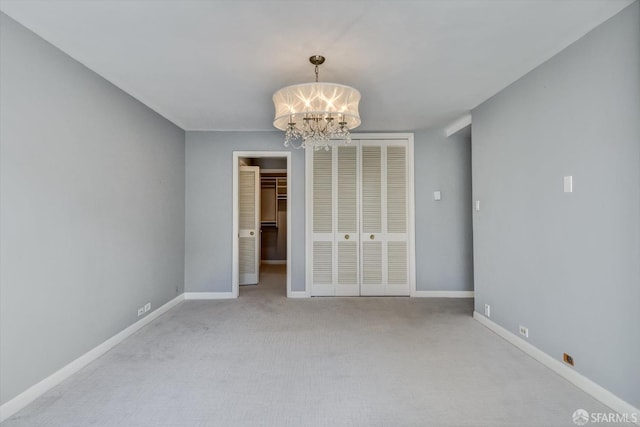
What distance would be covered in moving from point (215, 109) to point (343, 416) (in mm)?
3528

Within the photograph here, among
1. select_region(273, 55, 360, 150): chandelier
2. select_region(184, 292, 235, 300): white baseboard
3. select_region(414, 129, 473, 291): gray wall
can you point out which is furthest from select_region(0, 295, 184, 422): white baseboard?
select_region(414, 129, 473, 291): gray wall

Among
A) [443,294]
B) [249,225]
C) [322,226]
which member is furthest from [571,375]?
[249,225]

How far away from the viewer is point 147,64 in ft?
9.19

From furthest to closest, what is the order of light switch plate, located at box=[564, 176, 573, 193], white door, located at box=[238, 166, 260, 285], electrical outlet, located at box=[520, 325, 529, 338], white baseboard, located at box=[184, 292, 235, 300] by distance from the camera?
white door, located at box=[238, 166, 260, 285]
white baseboard, located at box=[184, 292, 235, 300]
electrical outlet, located at box=[520, 325, 529, 338]
light switch plate, located at box=[564, 176, 573, 193]

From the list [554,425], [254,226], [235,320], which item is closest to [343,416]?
[554,425]

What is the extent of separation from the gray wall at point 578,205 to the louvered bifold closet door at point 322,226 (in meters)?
2.32

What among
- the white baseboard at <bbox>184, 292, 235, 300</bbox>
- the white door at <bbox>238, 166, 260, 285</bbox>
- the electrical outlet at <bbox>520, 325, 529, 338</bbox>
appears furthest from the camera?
the white door at <bbox>238, 166, 260, 285</bbox>

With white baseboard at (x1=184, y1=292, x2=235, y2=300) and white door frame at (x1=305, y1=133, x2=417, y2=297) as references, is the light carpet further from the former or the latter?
white door frame at (x1=305, y1=133, x2=417, y2=297)

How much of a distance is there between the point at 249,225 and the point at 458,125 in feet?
12.8

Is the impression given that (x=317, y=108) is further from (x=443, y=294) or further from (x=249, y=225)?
(x=249, y=225)

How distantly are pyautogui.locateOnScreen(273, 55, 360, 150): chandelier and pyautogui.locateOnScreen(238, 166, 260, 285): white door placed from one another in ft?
10.8

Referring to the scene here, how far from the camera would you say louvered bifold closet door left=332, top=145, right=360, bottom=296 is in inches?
199

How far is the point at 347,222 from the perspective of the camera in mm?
5059

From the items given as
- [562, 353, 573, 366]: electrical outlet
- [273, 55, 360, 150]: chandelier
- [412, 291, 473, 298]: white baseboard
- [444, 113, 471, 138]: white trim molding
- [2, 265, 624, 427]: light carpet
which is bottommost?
[2, 265, 624, 427]: light carpet
